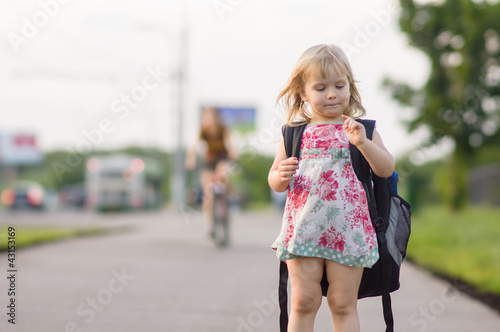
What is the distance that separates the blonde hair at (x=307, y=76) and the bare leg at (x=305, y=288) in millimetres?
628

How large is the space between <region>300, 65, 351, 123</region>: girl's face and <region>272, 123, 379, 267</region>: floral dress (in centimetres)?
7

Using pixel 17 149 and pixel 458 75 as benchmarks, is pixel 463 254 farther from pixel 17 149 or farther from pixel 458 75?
pixel 17 149

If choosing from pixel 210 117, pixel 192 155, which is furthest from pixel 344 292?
pixel 192 155

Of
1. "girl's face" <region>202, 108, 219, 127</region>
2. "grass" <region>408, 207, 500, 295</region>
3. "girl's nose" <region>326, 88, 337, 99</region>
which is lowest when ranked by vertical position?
"grass" <region>408, 207, 500, 295</region>

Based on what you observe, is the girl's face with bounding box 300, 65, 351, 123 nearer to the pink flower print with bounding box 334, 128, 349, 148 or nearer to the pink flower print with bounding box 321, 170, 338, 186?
the pink flower print with bounding box 334, 128, 349, 148

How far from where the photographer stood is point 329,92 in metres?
2.98

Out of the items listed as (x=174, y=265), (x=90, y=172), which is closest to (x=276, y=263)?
(x=174, y=265)

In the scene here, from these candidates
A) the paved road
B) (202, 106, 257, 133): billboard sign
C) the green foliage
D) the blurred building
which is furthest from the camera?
the green foliage

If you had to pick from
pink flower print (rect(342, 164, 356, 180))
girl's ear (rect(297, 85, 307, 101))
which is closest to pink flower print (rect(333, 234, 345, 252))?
pink flower print (rect(342, 164, 356, 180))

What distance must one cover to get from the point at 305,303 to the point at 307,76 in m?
0.96

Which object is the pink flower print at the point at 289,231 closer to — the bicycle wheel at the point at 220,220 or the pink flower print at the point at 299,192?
the pink flower print at the point at 299,192

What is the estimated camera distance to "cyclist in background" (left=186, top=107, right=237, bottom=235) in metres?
9.30

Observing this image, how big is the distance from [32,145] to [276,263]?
Result: 6987 cm

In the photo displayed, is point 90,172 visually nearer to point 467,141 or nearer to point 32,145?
point 467,141
